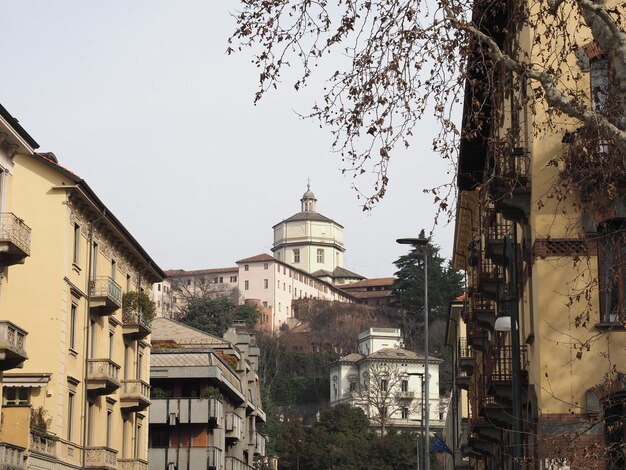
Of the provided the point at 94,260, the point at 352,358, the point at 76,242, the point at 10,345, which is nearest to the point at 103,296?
the point at 94,260

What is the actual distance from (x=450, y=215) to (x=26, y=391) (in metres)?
28.3

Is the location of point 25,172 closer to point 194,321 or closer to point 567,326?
point 567,326

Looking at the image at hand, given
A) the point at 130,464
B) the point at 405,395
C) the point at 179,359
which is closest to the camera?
the point at 130,464

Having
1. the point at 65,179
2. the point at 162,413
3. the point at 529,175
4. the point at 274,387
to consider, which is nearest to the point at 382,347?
the point at 274,387

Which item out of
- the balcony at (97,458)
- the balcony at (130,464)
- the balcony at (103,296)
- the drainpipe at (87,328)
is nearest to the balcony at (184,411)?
the balcony at (130,464)

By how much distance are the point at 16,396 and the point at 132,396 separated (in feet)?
34.8

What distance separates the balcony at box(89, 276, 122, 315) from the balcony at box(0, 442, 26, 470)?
10.7m

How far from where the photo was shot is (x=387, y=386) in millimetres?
151250

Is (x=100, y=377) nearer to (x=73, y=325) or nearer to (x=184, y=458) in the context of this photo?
(x=73, y=325)

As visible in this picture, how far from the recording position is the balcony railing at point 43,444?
3597cm

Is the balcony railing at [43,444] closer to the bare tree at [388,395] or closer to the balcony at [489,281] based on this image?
the balcony at [489,281]

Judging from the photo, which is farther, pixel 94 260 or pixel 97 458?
pixel 94 260

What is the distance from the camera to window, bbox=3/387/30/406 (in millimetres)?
37875

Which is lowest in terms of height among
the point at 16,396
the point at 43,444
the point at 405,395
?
the point at 43,444
